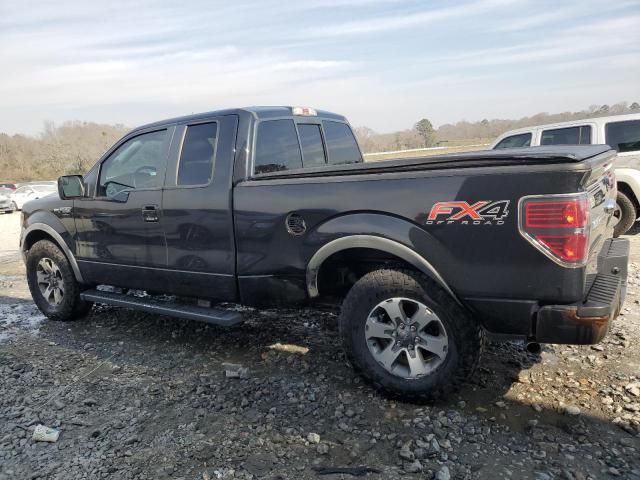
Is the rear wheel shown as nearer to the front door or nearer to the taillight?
the taillight

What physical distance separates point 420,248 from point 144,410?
2142 millimetres

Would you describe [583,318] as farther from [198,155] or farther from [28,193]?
[28,193]

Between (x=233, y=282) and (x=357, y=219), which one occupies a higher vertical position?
(x=357, y=219)

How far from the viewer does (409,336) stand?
125 inches

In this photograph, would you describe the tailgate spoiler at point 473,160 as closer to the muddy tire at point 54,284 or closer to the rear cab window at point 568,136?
the muddy tire at point 54,284

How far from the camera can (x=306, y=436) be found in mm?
2973

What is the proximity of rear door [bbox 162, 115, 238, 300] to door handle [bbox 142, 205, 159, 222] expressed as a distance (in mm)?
98

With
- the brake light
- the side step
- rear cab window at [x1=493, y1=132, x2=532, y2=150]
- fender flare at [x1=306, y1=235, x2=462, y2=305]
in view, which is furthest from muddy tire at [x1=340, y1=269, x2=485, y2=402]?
rear cab window at [x1=493, y1=132, x2=532, y2=150]

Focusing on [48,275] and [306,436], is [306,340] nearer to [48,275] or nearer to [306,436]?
[306,436]

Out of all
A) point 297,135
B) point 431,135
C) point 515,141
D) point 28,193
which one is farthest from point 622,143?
point 431,135

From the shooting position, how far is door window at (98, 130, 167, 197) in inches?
172

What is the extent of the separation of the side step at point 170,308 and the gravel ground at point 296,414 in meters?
0.40

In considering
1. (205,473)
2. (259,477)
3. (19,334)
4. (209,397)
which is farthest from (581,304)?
(19,334)

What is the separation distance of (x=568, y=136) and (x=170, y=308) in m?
7.28
